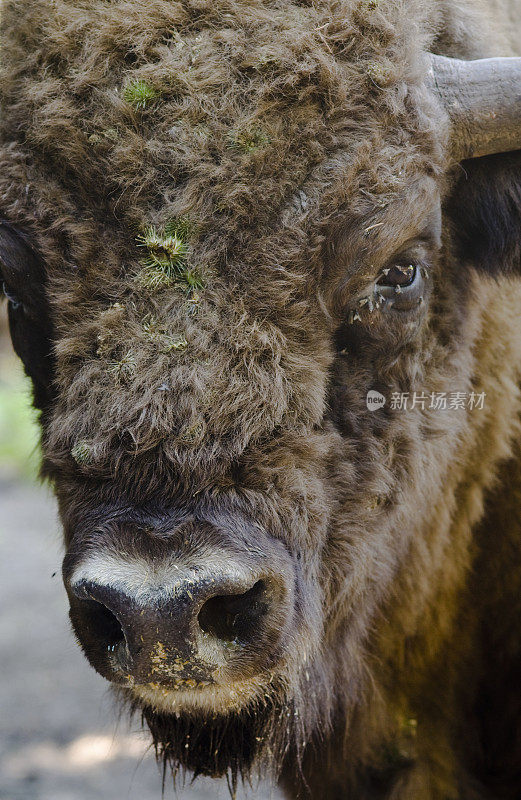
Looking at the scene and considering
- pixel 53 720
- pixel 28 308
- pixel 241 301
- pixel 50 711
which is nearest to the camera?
pixel 241 301

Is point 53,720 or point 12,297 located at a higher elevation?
point 12,297

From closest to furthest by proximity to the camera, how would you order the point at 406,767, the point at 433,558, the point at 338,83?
the point at 338,83 < the point at 433,558 < the point at 406,767

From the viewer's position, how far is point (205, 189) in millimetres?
2195

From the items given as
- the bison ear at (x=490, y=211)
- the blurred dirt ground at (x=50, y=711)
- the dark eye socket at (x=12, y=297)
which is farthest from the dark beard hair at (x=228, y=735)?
the bison ear at (x=490, y=211)

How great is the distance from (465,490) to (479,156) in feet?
4.35

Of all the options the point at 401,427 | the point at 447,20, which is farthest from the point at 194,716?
the point at 447,20

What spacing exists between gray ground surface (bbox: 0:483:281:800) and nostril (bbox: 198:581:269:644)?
5.74 feet

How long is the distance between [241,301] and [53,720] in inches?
181

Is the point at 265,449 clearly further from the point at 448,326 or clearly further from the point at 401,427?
the point at 448,326

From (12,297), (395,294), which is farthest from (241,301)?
(12,297)

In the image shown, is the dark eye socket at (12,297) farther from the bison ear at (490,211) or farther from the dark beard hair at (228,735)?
the bison ear at (490,211)

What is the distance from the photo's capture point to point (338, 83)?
7.43 feet

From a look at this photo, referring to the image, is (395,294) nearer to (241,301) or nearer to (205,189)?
(241,301)

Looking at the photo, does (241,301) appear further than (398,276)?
No
